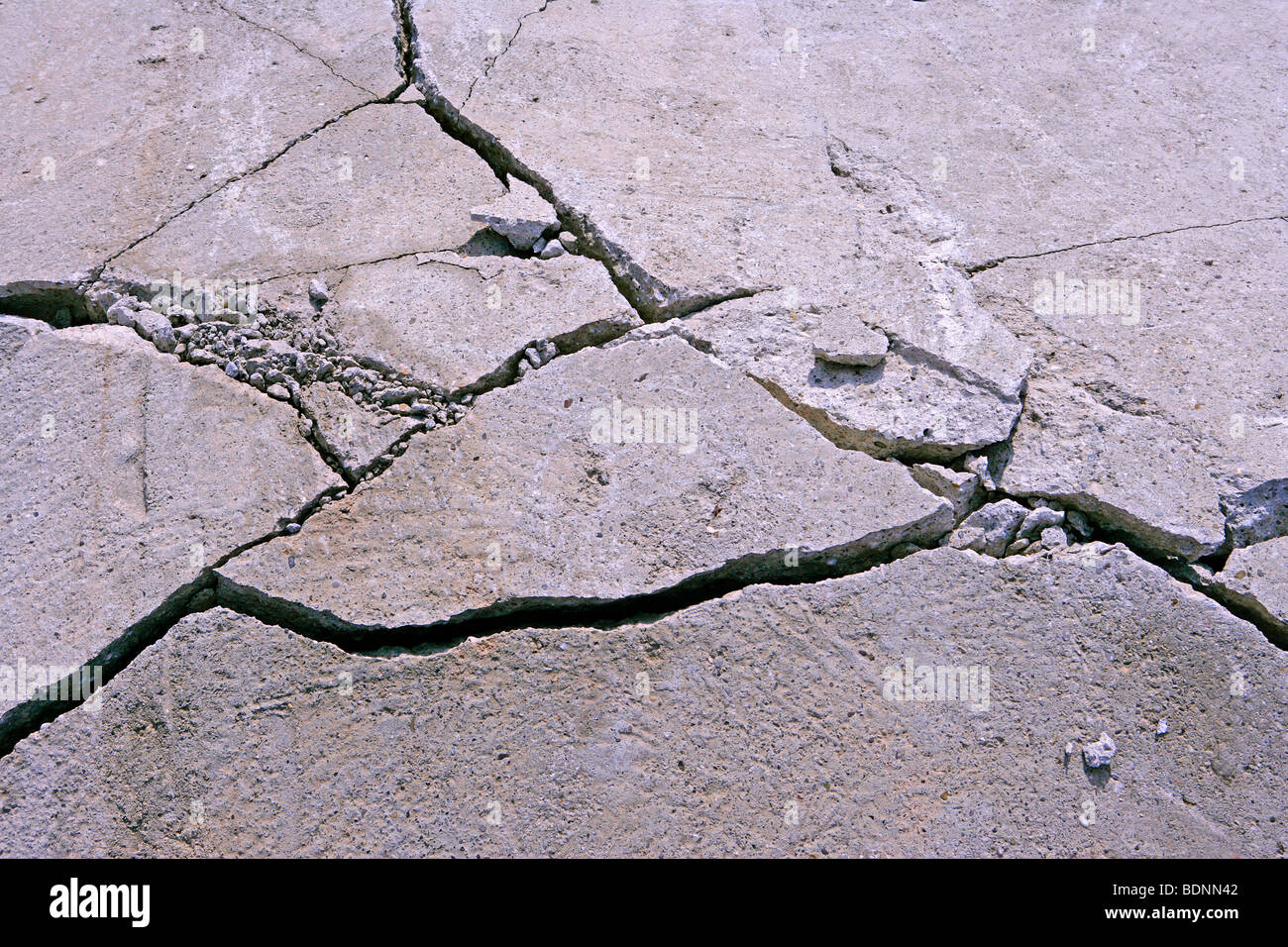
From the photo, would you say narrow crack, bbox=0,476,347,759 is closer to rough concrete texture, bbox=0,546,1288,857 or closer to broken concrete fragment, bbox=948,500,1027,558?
rough concrete texture, bbox=0,546,1288,857

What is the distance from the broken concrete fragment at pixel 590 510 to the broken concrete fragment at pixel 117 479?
0.47 feet

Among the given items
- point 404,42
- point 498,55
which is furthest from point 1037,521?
point 404,42

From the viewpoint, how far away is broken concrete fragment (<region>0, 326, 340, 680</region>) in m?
2.05

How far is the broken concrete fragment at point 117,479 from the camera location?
205cm

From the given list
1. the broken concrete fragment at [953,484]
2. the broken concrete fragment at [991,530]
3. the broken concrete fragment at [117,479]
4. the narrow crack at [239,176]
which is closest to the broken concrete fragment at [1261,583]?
the broken concrete fragment at [991,530]

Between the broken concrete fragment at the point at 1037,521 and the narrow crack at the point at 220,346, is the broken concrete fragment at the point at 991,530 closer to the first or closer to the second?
the broken concrete fragment at the point at 1037,521

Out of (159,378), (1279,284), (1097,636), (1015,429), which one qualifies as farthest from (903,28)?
(159,378)

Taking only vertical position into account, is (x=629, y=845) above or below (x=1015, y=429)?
below

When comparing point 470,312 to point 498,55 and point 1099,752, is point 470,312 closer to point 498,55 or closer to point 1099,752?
point 498,55

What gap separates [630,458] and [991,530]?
816mm

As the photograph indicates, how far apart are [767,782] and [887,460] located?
781 millimetres

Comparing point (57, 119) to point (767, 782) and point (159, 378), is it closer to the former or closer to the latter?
point (159, 378)

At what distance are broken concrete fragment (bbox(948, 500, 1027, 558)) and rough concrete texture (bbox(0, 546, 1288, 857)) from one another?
123mm

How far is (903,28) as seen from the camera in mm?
3406
